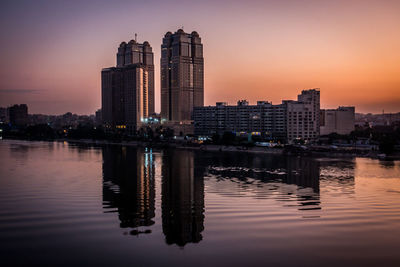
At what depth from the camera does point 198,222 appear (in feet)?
31.8

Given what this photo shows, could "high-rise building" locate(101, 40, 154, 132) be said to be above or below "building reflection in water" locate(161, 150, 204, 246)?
above

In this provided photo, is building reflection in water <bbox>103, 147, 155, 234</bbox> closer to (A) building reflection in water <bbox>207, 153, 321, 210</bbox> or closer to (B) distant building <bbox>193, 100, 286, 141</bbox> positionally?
(A) building reflection in water <bbox>207, 153, 321, 210</bbox>

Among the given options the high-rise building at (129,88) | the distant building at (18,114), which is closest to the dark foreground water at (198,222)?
the high-rise building at (129,88)

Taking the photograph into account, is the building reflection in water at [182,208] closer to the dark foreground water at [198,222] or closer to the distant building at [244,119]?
the dark foreground water at [198,222]

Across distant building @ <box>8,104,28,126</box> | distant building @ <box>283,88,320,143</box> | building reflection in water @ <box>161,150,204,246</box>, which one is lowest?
building reflection in water @ <box>161,150,204,246</box>

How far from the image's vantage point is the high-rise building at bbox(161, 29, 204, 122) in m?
65.2

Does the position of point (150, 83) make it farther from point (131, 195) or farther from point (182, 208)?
point (182, 208)

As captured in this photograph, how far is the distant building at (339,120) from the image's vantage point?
70875mm

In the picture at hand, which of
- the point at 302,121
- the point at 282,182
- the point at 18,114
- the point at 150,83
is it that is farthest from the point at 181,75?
the point at 18,114

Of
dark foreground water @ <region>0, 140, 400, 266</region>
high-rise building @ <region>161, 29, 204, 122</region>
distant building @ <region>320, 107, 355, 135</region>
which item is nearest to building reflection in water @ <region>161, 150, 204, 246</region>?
dark foreground water @ <region>0, 140, 400, 266</region>

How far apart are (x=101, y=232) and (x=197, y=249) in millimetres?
2372

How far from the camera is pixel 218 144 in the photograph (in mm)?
45469

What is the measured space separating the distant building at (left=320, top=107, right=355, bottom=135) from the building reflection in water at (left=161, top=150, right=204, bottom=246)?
56261 mm

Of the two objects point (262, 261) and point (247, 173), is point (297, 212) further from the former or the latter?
point (247, 173)
